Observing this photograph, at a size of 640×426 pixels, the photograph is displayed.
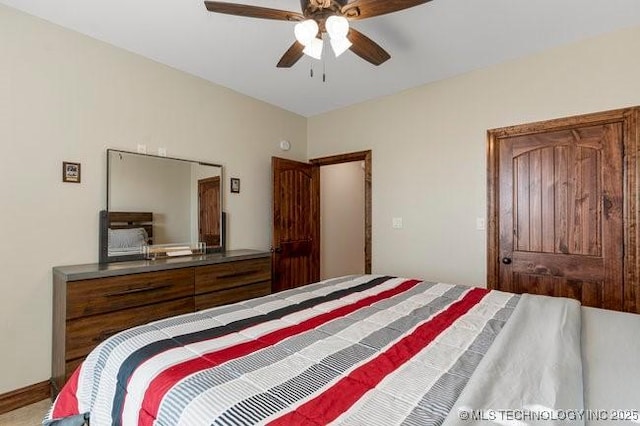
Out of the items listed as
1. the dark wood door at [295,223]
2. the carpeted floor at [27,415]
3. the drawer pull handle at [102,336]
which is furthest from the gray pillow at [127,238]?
the dark wood door at [295,223]

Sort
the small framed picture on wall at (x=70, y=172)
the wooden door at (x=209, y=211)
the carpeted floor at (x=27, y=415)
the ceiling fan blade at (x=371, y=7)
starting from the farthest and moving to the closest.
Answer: the wooden door at (x=209, y=211) < the small framed picture on wall at (x=70, y=172) < the carpeted floor at (x=27, y=415) < the ceiling fan blade at (x=371, y=7)

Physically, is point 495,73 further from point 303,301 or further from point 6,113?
point 6,113

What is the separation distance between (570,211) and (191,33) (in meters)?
3.32

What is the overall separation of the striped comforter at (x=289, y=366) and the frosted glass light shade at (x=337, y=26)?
144cm

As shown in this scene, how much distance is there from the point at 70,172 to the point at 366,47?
7.63ft

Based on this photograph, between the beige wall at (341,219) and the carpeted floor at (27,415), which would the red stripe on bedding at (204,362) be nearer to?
the carpeted floor at (27,415)

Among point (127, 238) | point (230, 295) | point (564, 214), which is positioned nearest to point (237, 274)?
point (230, 295)

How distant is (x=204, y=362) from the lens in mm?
1012

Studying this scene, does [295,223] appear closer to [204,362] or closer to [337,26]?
[337,26]

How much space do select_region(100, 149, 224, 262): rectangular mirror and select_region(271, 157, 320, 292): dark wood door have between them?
0.71 m

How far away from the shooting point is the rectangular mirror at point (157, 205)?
2.57 meters

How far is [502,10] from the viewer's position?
6.95 feet

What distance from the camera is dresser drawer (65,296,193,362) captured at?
2.00 metres

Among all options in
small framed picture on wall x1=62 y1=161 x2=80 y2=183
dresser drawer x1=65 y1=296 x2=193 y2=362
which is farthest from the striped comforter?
small framed picture on wall x1=62 y1=161 x2=80 y2=183
